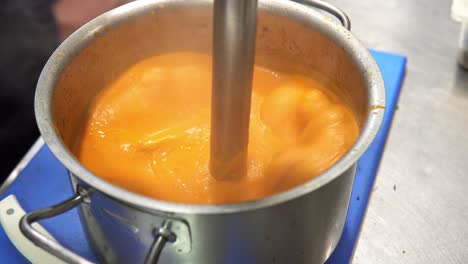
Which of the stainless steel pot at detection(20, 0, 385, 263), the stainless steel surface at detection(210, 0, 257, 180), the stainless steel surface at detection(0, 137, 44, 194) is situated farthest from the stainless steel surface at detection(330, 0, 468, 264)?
the stainless steel surface at detection(0, 137, 44, 194)

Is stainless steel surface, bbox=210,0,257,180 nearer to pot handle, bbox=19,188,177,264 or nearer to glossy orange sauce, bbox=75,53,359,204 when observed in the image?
glossy orange sauce, bbox=75,53,359,204

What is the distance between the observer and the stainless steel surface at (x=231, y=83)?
0.53 m

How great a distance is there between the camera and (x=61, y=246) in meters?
0.55

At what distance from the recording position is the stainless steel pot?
0.51 m

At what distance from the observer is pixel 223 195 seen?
26.2 inches

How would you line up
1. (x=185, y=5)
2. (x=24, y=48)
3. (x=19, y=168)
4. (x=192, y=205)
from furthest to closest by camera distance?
(x=24, y=48) < (x=19, y=168) < (x=185, y=5) < (x=192, y=205)

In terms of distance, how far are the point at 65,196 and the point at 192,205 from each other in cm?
42

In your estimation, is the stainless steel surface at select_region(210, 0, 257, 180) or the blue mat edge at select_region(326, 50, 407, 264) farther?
the blue mat edge at select_region(326, 50, 407, 264)

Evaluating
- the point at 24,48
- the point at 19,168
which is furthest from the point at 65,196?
the point at 24,48

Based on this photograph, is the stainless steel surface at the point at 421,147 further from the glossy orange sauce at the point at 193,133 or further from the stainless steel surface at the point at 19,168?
the stainless steel surface at the point at 19,168

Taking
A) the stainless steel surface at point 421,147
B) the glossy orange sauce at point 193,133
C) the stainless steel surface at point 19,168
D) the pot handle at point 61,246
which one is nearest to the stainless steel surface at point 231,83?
the glossy orange sauce at point 193,133

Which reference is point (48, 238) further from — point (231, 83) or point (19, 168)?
point (19, 168)

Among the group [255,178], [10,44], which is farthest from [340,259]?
[10,44]

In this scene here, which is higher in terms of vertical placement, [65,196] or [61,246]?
[61,246]
